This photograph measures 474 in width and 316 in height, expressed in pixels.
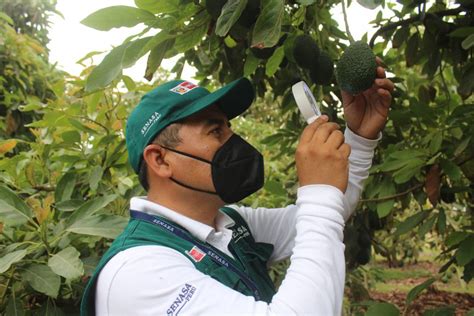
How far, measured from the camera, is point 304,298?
1009mm

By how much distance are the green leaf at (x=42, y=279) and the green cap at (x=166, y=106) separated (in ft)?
1.21

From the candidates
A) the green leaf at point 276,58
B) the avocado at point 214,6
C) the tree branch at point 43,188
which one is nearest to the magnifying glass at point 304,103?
the avocado at point 214,6

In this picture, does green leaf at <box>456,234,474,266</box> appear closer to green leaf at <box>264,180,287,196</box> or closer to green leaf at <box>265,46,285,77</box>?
green leaf at <box>264,180,287,196</box>

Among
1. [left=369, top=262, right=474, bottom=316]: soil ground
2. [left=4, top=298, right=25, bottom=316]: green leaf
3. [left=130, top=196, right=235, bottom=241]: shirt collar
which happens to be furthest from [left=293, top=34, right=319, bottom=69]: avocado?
[left=369, top=262, right=474, bottom=316]: soil ground

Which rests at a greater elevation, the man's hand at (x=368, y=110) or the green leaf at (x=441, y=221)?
the man's hand at (x=368, y=110)

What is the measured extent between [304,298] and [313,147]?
1.09ft

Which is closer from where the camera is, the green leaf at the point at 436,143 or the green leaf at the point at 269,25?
the green leaf at the point at 269,25

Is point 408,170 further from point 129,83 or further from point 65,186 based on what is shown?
point 65,186

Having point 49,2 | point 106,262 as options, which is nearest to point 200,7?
point 106,262

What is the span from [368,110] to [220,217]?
1.68 ft

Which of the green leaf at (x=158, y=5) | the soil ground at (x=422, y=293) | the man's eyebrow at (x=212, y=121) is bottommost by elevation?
the soil ground at (x=422, y=293)

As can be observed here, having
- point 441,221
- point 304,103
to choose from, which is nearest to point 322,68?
point 304,103

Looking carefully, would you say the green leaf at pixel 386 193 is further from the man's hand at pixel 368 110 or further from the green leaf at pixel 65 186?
the green leaf at pixel 65 186

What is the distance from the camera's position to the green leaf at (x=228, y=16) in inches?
47.2
